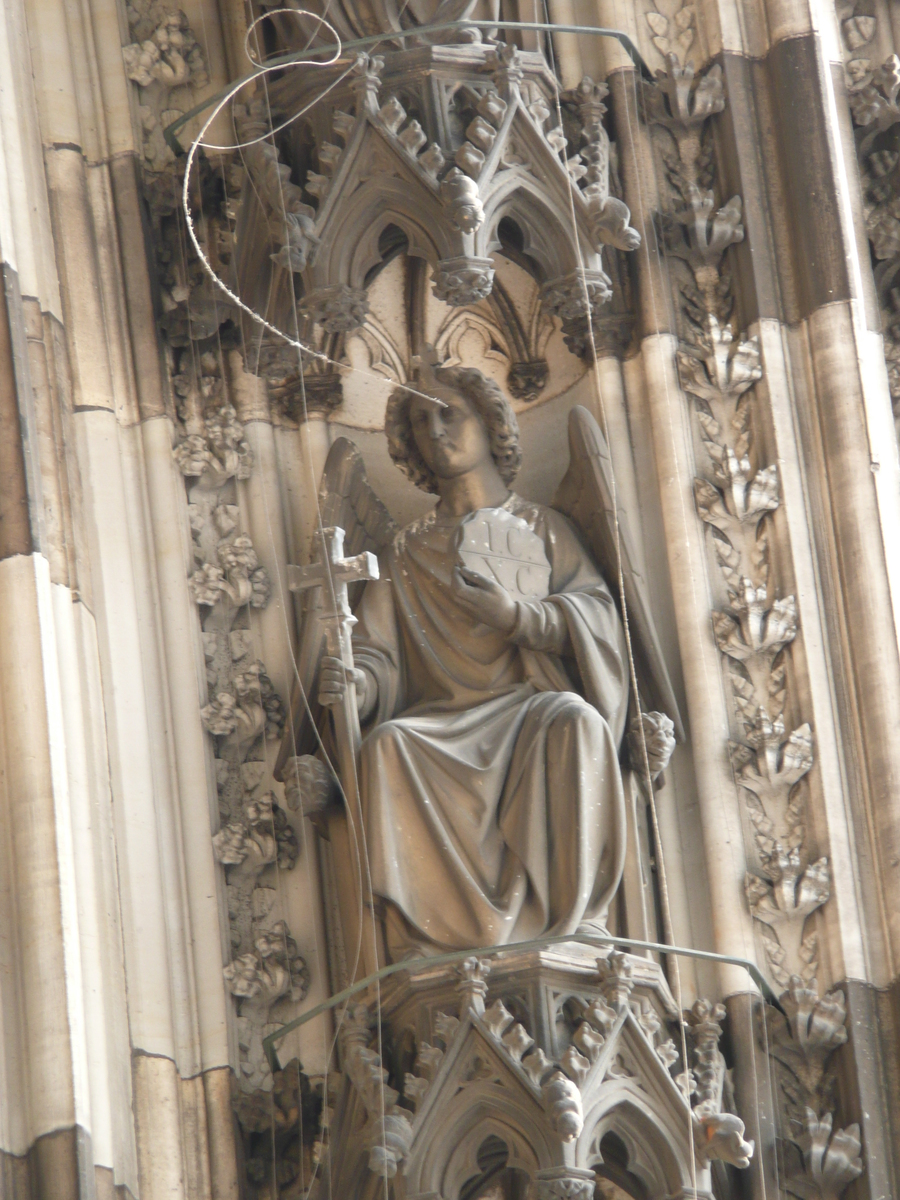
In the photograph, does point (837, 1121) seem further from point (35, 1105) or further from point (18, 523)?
point (18, 523)

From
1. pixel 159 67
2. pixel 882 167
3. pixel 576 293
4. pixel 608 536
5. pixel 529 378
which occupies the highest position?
pixel 159 67

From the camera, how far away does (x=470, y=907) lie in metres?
6.88

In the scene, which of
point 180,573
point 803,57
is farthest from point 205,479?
point 803,57

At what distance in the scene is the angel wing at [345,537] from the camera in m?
7.33

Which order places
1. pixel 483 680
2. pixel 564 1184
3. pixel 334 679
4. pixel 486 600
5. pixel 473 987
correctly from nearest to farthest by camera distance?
pixel 564 1184 < pixel 473 987 < pixel 334 679 < pixel 486 600 < pixel 483 680

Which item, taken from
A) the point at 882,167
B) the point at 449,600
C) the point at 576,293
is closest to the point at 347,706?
the point at 449,600

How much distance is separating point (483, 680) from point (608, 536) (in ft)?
1.55

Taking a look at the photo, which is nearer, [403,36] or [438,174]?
[438,174]

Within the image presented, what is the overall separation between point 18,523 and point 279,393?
3.25ft

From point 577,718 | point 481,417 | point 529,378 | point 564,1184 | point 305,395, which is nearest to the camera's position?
point 564,1184

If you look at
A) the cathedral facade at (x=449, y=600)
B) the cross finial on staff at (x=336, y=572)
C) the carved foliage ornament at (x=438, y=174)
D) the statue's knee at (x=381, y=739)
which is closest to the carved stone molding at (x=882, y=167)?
the cathedral facade at (x=449, y=600)

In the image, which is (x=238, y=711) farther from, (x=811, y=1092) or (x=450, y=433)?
(x=811, y=1092)

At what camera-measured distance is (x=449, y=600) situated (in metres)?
7.34

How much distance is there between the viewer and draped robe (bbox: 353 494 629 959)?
689cm
